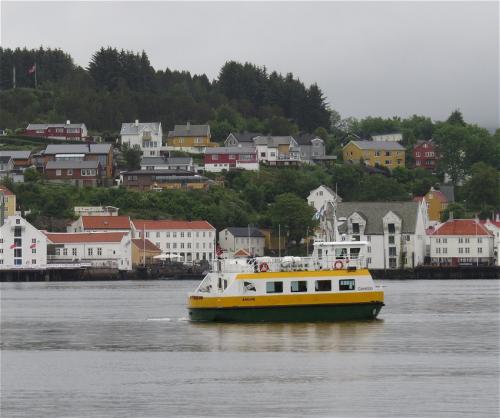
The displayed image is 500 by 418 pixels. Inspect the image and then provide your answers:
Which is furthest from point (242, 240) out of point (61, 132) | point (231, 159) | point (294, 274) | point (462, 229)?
point (294, 274)

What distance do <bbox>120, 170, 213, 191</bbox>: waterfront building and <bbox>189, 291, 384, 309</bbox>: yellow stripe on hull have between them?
112103 mm

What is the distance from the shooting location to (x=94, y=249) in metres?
146

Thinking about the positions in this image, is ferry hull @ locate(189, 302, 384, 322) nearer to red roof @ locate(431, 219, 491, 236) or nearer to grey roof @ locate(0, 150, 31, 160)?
red roof @ locate(431, 219, 491, 236)

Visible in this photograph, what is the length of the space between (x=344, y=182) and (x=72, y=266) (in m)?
49.5

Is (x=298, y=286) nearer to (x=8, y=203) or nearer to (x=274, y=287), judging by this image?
(x=274, y=287)

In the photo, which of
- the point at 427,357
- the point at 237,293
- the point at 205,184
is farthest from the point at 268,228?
the point at 427,357

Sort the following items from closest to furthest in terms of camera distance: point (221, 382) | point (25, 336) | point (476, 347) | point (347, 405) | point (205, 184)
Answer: point (347, 405) < point (221, 382) < point (476, 347) < point (25, 336) < point (205, 184)

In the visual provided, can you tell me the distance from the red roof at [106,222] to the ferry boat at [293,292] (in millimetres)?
87613

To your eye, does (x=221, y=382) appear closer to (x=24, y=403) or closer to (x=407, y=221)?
(x=24, y=403)

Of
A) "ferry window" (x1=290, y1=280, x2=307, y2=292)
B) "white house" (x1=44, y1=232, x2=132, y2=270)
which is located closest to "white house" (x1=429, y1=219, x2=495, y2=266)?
"white house" (x1=44, y1=232, x2=132, y2=270)

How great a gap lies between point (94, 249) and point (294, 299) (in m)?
86.0

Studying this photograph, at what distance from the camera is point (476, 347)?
176 feet

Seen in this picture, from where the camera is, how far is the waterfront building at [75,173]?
17625 cm

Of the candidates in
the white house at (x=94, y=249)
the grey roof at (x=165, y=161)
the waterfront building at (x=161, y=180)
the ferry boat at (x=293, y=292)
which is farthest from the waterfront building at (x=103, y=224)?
the ferry boat at (x=293, y=292)
